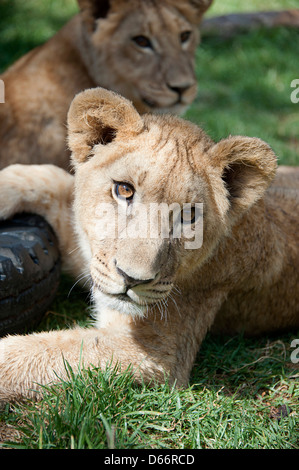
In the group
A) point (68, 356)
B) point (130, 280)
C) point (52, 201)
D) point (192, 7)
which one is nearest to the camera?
point (130, 280)

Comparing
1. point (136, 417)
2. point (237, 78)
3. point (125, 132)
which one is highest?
point (237, 78)

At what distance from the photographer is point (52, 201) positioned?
401 cm

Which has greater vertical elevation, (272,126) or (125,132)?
(272,126)

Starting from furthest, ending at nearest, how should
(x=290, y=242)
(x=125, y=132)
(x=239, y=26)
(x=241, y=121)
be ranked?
(x=239, y=26) < (x=241, y=121) < (x=290, y=242) < (x=125, y=132)

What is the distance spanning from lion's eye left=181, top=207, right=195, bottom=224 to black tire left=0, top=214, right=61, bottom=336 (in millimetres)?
991

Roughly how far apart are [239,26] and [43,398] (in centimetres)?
810

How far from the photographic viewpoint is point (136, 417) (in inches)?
117

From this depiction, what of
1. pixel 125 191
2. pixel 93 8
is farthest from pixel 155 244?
pixel 93 8

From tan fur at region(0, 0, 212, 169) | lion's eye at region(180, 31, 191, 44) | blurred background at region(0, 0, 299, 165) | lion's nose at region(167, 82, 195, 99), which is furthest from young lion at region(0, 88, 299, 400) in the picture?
blurred background at region(0, 0, 299, 165)

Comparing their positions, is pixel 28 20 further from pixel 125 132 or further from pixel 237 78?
pixel 125 132

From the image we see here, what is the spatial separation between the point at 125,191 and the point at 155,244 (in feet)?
1.22

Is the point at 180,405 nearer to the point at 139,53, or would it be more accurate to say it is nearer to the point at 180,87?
the point at 180,87

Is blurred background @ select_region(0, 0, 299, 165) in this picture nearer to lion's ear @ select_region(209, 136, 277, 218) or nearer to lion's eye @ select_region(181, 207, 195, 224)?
lion's ear @ select_region(209, 136, 277, 218)

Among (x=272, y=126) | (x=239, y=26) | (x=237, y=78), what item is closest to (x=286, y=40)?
(x=239, y=26)
